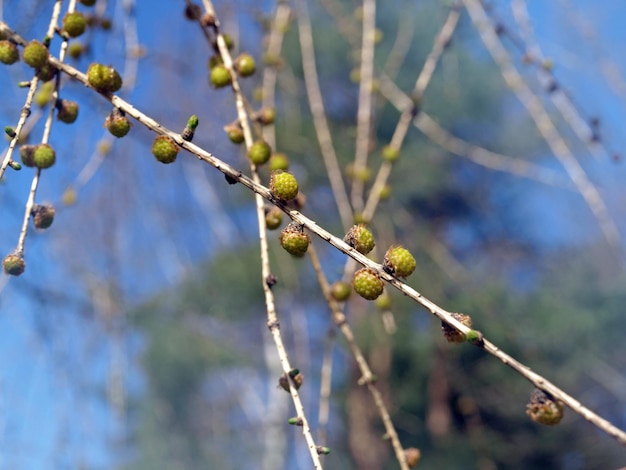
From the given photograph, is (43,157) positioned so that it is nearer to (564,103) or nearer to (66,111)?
(66,111)

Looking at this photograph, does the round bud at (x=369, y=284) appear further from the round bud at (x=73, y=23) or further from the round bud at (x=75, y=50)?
the round bud at (x=75, y=50)

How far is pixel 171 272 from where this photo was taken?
687cm

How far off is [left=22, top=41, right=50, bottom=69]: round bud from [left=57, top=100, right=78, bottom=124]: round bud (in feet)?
0.27

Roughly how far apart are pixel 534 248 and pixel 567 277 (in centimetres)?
117

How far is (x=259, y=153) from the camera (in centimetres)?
90

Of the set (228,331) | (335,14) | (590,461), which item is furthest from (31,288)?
(228,331)

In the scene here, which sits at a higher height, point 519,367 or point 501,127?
point 501,127

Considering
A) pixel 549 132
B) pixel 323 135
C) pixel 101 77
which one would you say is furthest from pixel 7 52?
pixel 549 132

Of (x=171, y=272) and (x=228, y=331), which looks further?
(x=228, y=331)

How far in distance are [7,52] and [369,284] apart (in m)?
0.60

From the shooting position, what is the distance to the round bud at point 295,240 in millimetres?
647

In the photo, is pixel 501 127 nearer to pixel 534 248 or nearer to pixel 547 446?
pixel 534 248

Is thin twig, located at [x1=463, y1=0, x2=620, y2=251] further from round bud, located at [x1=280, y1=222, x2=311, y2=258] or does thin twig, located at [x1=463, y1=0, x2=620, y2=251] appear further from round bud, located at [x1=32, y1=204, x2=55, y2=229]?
round bud, located at [x1=32, y1=204, x2=55, y2=229]

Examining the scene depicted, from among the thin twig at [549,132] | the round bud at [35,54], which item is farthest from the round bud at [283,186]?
the thin twig at [549,132]
